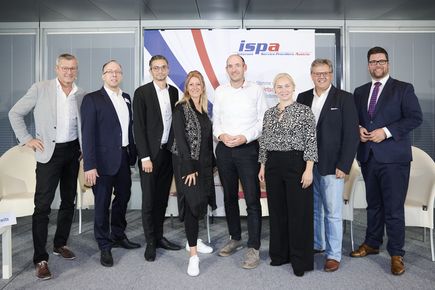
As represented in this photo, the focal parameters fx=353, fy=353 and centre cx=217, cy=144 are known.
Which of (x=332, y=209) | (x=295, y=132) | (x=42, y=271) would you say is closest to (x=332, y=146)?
(x=295, y=132)

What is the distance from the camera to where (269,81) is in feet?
14.1

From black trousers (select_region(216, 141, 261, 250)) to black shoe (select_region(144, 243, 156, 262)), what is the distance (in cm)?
78

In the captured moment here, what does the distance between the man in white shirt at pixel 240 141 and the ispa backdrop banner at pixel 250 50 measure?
49.3 inches

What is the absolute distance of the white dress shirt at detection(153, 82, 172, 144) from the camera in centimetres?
310

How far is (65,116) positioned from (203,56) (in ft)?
6.48

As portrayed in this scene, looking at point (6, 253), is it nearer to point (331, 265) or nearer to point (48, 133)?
point (48, 133)

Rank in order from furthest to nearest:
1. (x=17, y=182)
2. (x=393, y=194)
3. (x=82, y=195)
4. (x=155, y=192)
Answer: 1. (x=82, y=195)
2. (x=17, y=182)
3. (x=155, y=192)
4. (x=393, y=194)

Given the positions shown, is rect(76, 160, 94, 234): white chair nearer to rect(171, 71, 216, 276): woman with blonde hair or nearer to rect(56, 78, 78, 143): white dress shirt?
rect(56, 78, 78, 143): white dress shirt

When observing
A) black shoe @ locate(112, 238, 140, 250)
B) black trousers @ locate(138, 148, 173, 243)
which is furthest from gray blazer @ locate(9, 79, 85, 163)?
black shoe @ locate(112, 238, 140, 250)

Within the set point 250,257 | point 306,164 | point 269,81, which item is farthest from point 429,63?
point 250,257

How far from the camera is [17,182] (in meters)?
3.95

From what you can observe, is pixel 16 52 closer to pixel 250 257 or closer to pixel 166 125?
pixel 166 125

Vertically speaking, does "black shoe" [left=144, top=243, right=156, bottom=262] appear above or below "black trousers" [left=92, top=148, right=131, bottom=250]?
below

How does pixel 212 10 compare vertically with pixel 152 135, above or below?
above
